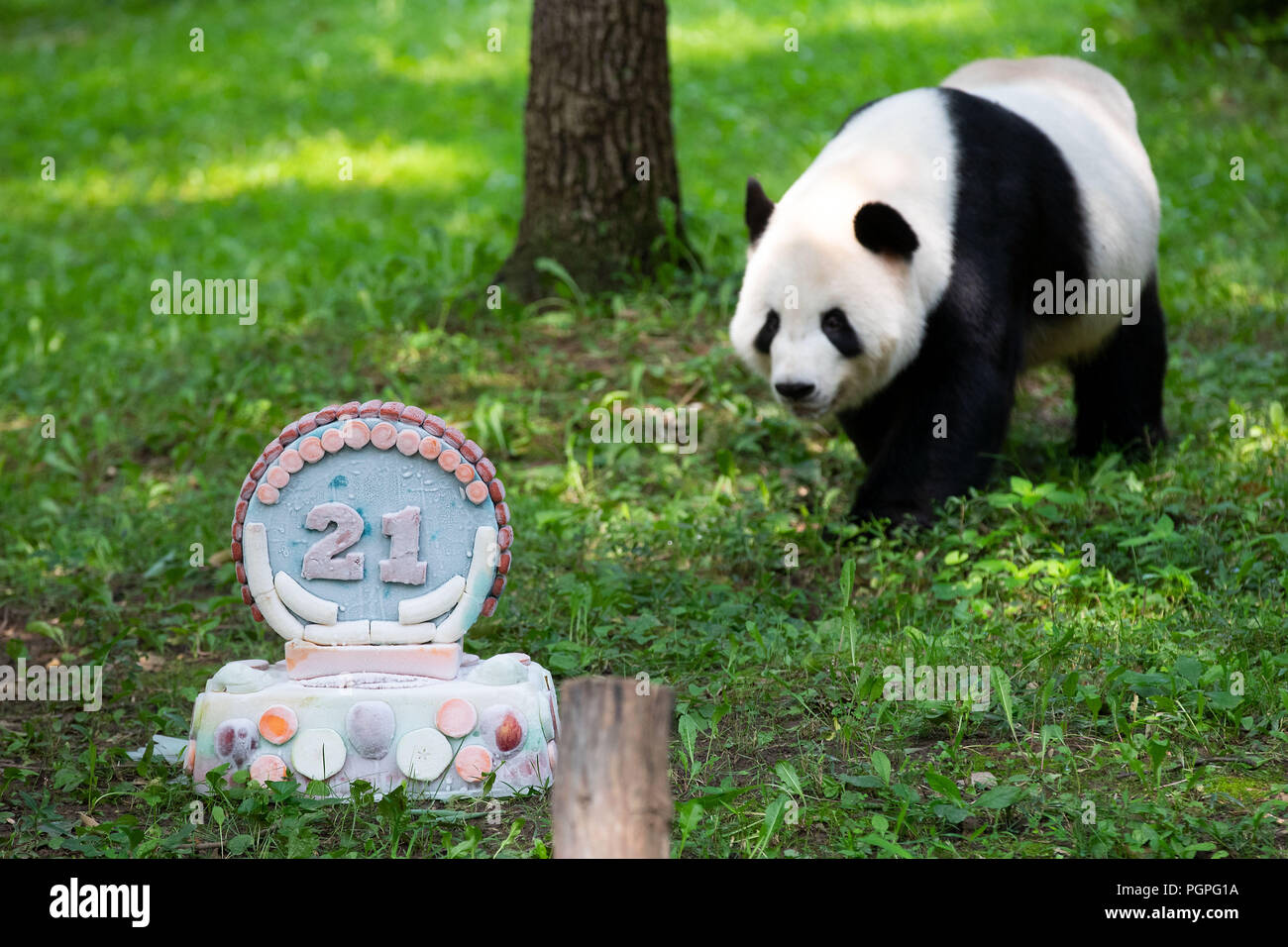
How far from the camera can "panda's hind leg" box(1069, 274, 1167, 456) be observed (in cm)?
635

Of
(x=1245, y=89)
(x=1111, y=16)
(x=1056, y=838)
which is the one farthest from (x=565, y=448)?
(x=1111, y=16)

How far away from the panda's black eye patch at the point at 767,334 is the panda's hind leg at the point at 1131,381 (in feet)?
6.04

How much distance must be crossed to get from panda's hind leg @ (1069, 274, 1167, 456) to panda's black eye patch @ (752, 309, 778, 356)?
6.04 ft

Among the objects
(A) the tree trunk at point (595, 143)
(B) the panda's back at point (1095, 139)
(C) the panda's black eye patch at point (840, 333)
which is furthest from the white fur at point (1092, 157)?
(A) the tree trunk at point (595, 143)

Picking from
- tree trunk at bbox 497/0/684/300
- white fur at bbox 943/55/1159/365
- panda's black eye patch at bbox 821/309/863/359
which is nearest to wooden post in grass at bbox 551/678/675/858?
panda's black eye patch at bbox 821/309/863/359

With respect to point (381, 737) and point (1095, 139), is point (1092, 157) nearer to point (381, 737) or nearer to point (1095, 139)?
point (1095, 139)

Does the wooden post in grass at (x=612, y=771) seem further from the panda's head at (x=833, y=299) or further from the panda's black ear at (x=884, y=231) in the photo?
the panda's black ear at (x=884, y=231)

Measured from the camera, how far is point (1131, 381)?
250 inches

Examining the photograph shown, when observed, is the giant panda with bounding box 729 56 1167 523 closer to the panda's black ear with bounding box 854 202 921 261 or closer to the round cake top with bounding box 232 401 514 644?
the panda's black ear with bounding box 854 202 921 261

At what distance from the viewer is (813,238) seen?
5285 millimetres

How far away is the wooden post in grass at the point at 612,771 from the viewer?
252 cm

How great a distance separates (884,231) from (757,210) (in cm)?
64

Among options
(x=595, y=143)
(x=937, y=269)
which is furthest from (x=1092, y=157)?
(x=595, y=143)

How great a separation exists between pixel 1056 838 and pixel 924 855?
0.34 m
